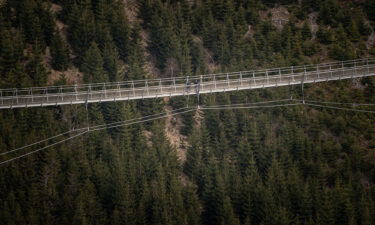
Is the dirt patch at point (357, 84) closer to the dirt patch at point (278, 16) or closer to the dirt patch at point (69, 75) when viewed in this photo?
the dirt patch at point (278, 16)

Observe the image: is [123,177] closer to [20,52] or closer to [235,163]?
[235,163]

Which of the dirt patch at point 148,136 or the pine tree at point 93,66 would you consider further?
the pine tree at point 93,66

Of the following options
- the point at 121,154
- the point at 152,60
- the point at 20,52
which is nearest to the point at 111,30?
the point at 152,60

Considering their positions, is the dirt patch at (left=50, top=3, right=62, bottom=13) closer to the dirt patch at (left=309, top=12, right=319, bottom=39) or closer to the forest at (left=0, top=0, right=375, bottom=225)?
the forest at (left=0, top=0, right=375, bottom=225)

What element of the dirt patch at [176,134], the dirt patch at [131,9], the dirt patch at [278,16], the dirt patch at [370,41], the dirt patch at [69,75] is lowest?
the dirt patch at [176,134]

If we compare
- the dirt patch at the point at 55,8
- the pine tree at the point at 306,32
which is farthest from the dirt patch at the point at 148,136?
the pine tree at the point at 306,32

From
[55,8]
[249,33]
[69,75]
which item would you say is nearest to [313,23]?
[249,33]
